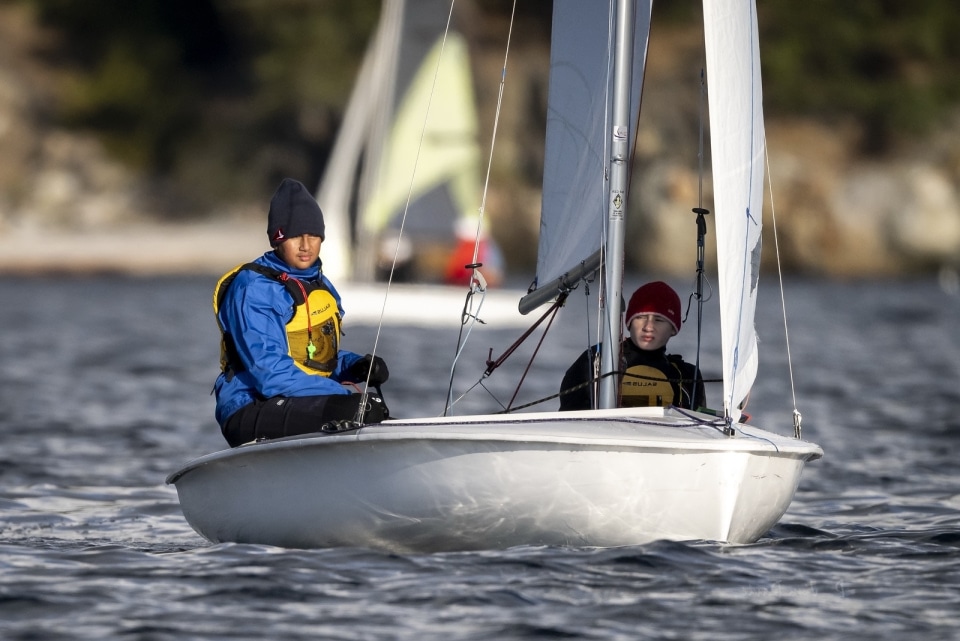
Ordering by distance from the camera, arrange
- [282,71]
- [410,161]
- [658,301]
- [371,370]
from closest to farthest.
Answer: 1. [371,370]
2. [658,301]
3. [410,161]
4. [282,71]

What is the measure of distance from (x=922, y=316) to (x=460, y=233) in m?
6.55

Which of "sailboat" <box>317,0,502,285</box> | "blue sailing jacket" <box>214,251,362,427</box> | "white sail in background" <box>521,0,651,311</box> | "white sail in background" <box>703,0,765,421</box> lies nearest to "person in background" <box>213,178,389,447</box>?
"blue sailing jacket" <box>214,251,362,427</box>

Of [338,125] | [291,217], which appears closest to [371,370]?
[291,217]

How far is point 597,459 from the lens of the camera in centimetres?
504

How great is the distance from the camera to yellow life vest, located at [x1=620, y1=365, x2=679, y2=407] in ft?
19.4

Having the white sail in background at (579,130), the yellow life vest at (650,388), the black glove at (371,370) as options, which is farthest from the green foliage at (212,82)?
the yellow life vest at (650,388)

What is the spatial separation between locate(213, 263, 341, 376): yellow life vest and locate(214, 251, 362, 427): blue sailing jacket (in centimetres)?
2

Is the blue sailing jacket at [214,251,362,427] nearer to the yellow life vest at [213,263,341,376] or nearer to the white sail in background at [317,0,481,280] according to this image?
the yellow life vest at [213,263,341,376]

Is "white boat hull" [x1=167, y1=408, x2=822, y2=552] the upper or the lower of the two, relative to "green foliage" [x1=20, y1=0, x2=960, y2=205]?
lower

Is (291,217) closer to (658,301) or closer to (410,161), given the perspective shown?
(658,301)

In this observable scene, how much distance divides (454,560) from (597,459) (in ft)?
2.08

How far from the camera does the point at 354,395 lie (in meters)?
5.51

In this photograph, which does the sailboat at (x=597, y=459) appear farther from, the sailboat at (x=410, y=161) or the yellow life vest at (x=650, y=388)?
the sailboat at (x=410, y=161)

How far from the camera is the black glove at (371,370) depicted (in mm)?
5684
